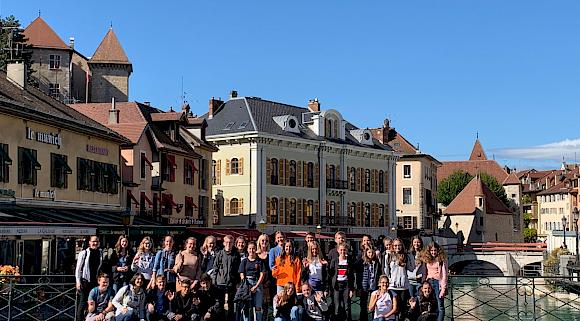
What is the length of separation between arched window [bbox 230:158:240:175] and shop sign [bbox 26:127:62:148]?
2378cm

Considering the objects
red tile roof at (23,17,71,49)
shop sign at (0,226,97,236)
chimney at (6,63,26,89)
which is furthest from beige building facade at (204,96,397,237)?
shop sign at (0,226,97,236)

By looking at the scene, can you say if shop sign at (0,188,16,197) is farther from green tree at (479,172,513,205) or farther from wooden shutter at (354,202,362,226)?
green tree at (479,172,513,205)

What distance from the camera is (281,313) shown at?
14.8m

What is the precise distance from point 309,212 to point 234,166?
6827 millimetres

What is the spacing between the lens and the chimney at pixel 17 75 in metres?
35.8

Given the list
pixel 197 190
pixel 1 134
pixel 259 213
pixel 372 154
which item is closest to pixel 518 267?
pixel 372 154

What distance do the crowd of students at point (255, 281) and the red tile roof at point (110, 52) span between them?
218 ft

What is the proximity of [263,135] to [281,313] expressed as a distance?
41.4m

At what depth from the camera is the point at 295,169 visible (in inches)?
2334

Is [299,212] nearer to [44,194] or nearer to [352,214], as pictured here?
[352,214]

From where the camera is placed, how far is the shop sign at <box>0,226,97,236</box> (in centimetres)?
2252

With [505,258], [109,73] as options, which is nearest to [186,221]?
[505,258]

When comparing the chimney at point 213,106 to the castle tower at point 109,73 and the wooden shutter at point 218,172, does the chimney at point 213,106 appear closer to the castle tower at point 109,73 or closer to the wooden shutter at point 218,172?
the wooden shutter at point 218,172

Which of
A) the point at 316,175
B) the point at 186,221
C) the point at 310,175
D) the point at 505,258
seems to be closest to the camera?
the point at 186,221
